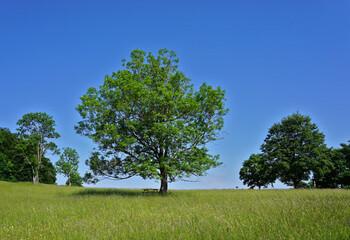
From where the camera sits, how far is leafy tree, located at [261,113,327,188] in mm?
36900

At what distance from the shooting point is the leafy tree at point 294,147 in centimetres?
3690

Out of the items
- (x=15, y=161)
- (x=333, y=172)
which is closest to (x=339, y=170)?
(x=333, y=172)

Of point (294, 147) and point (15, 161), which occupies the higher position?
point (294, 147)

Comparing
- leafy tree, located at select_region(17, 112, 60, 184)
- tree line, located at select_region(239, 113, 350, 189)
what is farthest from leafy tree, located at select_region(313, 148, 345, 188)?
leafy tree, located at select_region(17, 112, 60, 184)

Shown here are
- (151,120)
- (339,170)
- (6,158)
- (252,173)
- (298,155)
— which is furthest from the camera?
(252,173)

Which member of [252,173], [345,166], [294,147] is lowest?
[252,173]

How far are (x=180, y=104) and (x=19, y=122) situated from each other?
3969 centimetres

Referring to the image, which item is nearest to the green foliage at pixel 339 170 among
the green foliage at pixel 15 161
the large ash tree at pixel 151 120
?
the large ash tree at pixel 151 120

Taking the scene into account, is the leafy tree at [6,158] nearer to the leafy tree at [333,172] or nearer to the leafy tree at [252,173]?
the leafy tree at [252,173]

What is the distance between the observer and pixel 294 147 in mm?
39156

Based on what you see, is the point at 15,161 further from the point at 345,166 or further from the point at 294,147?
the point at 345,166

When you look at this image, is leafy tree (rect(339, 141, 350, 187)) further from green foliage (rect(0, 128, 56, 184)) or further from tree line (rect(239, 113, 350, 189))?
green foliage (rect(0, 128, 56, 184))

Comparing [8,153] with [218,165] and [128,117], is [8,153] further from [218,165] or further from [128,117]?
[218,165]

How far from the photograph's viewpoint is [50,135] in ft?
155
